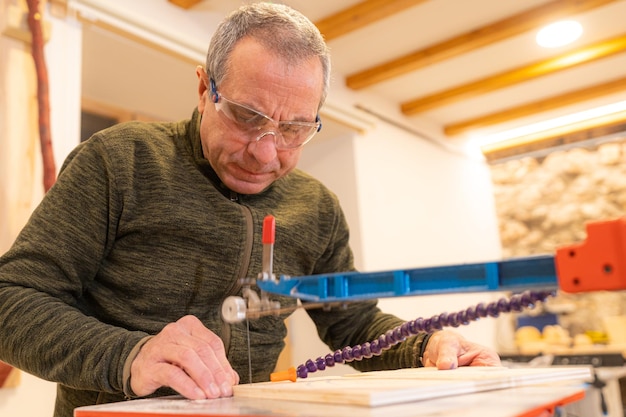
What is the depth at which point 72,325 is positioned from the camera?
0.91 meters

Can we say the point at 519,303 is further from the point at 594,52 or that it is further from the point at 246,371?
the point at 594,52

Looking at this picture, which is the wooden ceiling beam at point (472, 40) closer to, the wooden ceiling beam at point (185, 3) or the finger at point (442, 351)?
the wooden ceiling beam at point (185, 3)

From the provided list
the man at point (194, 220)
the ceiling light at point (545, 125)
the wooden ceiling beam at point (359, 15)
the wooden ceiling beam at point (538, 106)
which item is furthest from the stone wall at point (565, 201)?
the man at point (194, 220)

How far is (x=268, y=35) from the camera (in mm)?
1170

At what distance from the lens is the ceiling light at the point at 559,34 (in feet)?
9.75

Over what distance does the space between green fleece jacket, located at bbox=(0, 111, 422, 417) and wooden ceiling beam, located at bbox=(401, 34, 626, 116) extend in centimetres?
246

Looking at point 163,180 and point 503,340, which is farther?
point 503,340

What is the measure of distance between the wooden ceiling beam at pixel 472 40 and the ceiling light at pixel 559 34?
0.16 meters

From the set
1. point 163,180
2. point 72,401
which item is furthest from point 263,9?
point 72,401

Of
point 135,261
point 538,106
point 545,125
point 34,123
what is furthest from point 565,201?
point 135,261

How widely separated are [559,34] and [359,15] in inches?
43.8

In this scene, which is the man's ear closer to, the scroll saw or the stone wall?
the scroll saw

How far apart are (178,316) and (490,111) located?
135 inches

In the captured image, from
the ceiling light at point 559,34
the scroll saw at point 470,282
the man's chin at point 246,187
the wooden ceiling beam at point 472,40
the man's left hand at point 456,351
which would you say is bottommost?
the man's left hand at point 456,351
